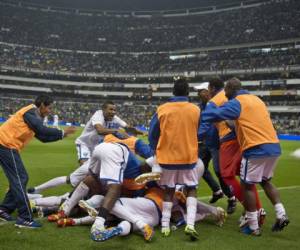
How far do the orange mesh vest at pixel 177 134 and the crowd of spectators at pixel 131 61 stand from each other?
61056 millimetres

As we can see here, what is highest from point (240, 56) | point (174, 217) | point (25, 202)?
point (240, 56)

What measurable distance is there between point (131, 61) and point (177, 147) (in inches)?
3053

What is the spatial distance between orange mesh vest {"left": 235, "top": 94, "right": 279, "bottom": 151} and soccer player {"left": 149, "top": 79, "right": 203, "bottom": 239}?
68 cm

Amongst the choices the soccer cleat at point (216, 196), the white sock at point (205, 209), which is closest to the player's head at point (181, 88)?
the white sock at point (205, 209)

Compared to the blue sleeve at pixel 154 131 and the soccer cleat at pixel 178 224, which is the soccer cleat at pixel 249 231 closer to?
the soccer cleat at pixel 178 224

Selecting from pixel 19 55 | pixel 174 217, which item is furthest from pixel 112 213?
pixel 19 55

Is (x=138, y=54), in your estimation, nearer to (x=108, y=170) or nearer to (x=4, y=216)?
(x=4, y=216)

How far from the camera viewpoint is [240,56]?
68.7 meters

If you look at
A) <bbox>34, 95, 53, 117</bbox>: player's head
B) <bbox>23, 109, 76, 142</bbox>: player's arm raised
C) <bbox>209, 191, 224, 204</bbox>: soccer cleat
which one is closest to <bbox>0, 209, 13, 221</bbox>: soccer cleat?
<bbox>23, 109, 76, 142</bbox>: player's arm raised

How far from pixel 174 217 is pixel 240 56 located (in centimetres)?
6528

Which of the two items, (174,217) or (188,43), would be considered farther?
(188,43)

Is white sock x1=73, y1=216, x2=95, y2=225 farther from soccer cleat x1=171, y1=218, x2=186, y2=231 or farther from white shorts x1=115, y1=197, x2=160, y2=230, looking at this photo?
soccer cleat x1=171, y1=218, x2=186, y2=231

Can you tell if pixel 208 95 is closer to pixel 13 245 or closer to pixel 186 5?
pixel 13 245

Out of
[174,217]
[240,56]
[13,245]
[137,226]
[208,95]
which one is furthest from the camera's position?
[240,56]
